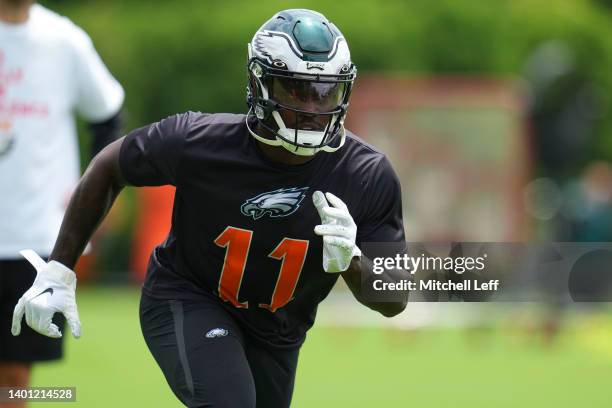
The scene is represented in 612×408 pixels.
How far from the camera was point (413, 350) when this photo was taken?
12312 millimetres

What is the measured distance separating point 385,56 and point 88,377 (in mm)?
12640

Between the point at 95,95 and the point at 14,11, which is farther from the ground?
the point at 14,11

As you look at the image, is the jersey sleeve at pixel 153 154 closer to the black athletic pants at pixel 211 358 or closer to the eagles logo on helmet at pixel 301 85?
the eagles logo on helmet at pixel 301 85

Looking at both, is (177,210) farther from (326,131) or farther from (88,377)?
(88,377)

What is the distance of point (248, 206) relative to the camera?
4793mm

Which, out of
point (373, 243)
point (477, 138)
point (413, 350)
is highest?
point (373, 243)

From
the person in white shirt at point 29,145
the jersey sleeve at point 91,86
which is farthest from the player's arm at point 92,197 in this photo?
the jersey sleeve at point 91,86

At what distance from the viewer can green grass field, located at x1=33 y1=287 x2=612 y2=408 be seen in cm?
903

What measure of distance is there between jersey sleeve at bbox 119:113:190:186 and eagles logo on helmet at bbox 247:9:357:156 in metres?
0.30

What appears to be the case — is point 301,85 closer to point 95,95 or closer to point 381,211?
point 381,211

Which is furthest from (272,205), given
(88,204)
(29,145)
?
(29,145)

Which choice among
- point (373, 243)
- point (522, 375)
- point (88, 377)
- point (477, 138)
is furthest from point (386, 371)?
point (477, 138)

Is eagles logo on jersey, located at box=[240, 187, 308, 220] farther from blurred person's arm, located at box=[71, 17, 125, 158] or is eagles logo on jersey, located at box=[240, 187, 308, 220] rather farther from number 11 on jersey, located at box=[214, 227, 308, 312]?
blurred person's arm, located at box=[71, 17, 125, 158]

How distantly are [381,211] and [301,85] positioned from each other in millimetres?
615
